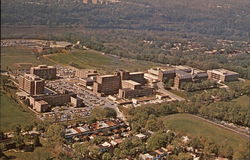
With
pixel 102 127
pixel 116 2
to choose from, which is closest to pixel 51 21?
pixel 116 2

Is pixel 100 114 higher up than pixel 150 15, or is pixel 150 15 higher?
pixel 150 15

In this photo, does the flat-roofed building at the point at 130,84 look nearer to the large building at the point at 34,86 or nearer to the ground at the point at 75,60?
the ground at the point at 75,60

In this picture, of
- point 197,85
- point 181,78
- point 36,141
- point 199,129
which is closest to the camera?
point 36,141

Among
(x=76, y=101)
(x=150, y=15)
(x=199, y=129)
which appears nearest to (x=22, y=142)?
(x=76, y=101)

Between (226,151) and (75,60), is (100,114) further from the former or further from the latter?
(75,60)

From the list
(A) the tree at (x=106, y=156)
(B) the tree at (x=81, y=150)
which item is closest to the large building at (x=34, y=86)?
(B) the tree at (x=81, y=150)

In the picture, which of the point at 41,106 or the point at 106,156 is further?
the point at 41,106

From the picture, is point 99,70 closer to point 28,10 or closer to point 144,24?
point 28,10
